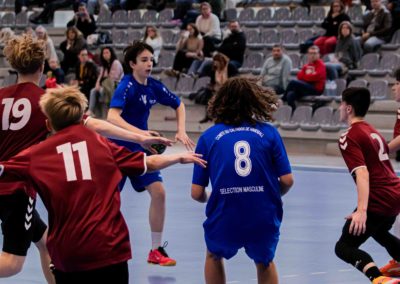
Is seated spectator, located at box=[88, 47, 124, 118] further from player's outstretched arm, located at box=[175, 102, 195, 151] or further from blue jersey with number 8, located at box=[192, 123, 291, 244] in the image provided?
blue jersey with number 8, located at box=[192, 123, 291, 244]

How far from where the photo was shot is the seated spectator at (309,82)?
1775 cm

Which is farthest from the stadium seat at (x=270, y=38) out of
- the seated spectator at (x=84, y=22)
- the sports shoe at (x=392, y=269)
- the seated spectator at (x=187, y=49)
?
the sports shoe at (x=392, y=269)

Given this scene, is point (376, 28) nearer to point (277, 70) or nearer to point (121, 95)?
point (277, 70)

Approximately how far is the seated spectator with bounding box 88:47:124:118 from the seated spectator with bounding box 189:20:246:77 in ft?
5.67

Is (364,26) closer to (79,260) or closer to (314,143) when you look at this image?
(314,143)

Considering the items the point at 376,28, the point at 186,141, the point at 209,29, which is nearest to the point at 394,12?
the point at 376,28

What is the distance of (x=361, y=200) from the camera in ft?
20.5

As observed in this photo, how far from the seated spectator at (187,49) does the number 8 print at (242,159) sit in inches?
576

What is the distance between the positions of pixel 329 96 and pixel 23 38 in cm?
1274

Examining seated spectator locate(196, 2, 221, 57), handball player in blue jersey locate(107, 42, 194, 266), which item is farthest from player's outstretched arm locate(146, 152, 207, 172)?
seated spectator locate(196, 2, 221, 57)

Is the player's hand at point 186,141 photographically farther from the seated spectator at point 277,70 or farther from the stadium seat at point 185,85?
the stadium seat at point 185,85

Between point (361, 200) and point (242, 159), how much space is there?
1.21m

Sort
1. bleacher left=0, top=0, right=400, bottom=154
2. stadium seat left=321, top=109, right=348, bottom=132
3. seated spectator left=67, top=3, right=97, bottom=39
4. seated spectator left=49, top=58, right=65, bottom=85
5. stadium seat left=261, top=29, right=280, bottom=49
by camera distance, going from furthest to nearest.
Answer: seated spectator left=67, top=3, right=97, bottom=39 → seated spectator left=49, top=58, right=65, bottom=85 → stadium seat left=261, top=29, right=280, bottom=49 → bleacher left=0, top=0, right=400, bottom=154 → stadium seat left=321, top=109, right=348, bottom=132

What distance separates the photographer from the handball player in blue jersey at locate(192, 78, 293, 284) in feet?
17.7
